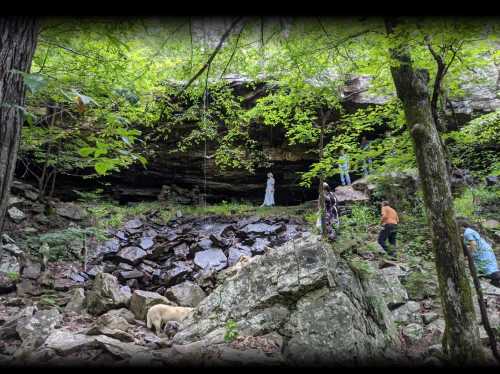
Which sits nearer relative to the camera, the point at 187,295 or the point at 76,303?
the point at 76,303

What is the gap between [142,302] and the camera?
21.1ft

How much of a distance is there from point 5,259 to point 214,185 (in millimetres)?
10131

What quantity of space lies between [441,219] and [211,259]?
710 centimetres

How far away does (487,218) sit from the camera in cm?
1027

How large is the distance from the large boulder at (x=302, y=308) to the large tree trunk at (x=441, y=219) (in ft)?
2.85

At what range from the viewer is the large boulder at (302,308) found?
3785 mm

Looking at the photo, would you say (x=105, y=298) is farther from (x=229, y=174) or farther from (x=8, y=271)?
(x=229, y=174)

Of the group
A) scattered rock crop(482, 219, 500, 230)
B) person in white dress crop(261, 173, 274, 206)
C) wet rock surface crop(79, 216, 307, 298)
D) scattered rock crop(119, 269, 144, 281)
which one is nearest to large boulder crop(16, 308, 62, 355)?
wet rock surface crop(79, 216, 307, 298)

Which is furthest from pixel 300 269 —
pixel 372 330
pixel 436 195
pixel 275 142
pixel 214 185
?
pixel 214 185

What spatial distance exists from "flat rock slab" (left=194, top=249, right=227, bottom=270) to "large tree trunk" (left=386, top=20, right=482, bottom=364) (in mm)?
6462

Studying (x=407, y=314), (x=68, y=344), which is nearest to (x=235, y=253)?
(x=407, y=314)

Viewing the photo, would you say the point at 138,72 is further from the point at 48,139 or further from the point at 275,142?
the point at 275,142

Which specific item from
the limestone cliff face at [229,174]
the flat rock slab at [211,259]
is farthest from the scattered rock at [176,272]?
the limestone cliff face at [229,174]

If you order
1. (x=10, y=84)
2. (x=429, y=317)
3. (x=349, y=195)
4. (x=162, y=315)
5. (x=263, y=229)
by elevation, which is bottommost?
(x=429, y=317)
